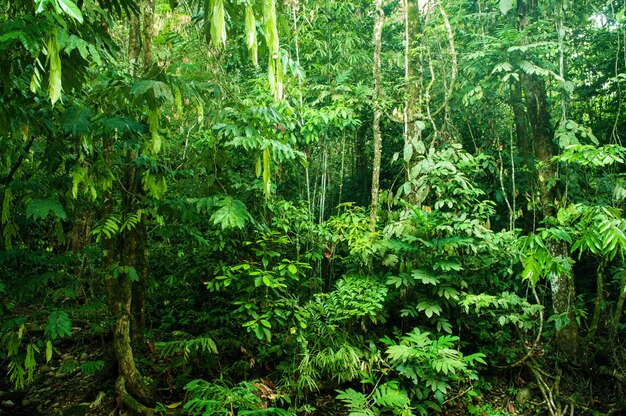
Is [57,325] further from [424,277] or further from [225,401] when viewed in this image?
[424,277]

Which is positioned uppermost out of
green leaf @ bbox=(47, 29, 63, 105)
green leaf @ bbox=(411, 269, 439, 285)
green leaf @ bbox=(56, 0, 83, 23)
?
green leaf @ bbox=(56, 0, 83, 23)

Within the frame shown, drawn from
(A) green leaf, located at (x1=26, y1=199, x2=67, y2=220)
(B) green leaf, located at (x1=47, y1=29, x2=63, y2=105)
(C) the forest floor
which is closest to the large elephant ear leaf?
(C) the forest floor

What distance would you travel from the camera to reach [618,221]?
2.21 metres

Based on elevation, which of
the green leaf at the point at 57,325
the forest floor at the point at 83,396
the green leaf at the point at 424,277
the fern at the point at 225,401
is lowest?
the forest floor at the point at 83,396

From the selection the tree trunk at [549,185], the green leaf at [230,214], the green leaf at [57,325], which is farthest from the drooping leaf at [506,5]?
the green leaf at [57,325]

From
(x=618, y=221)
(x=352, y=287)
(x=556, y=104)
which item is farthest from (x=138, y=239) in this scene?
(x=556, y=104)

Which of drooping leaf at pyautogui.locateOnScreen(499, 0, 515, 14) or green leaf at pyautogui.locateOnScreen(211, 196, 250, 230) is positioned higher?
drooping leaf at pyautogui.locateOnScreen(499, 0, 515, 14)

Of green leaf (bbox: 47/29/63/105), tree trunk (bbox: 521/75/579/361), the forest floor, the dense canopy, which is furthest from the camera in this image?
tree trunk (bbox: 521/75/579/361)

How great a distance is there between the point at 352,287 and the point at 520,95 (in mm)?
2972

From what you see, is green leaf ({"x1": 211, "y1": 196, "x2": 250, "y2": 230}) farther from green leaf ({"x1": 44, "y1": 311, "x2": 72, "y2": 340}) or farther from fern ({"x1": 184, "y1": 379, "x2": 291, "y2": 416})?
fern ({"x1": 184, "y1": 379, "x2": 291, "y2": 416})

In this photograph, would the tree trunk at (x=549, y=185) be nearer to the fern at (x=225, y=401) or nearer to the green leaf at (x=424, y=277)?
the green leaf at (x=424, y=277)

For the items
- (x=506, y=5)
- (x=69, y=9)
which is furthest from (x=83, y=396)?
(x=506, y=5)

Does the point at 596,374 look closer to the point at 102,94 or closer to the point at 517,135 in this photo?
the point at 517,135

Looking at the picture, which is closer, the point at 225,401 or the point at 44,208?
the point at 44,208
